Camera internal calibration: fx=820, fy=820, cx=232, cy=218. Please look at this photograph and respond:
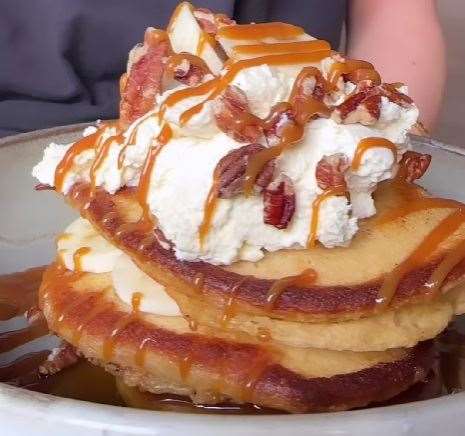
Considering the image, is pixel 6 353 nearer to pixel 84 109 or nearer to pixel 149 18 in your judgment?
pixel 84 109

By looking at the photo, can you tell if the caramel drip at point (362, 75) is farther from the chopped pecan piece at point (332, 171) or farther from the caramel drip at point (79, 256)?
the caramel drip at point (79, 256)

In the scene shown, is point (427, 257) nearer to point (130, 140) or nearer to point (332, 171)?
point (332, 171)

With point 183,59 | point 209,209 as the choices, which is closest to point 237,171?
point 209,209

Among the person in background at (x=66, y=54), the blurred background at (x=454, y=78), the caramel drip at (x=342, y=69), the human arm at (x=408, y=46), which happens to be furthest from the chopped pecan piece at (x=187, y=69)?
the blurred background at (x=454, y=78)

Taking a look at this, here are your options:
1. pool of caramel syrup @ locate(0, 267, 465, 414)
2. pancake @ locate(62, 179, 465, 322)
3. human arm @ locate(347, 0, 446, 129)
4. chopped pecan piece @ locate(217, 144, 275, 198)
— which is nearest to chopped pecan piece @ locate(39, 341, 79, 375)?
pool of caramel syrup @ locate(0, 267, 465, 414)

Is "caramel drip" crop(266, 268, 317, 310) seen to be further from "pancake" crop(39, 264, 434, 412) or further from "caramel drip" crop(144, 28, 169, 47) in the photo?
"caramel drip" crop(144, 28, 169, 47)
